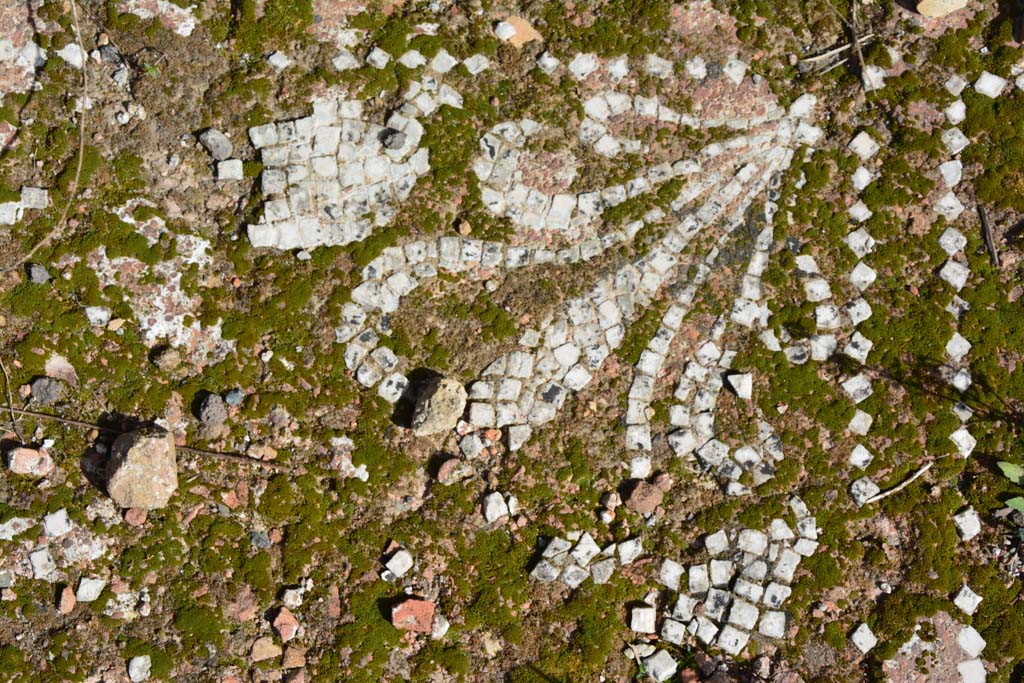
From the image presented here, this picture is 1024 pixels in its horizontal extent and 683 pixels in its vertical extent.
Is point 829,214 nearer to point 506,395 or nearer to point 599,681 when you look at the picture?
point 506,395

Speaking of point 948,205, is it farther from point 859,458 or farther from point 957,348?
point 859,458

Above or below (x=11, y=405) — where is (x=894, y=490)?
below

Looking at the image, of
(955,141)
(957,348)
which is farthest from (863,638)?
(955,141)

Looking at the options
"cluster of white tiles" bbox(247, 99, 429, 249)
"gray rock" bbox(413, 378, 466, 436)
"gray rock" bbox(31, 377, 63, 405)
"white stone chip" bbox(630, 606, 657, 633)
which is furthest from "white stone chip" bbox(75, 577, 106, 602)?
"white stone chip" bbox(630, 606, 657, 633)

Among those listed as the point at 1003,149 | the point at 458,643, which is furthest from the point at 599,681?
the point at 1003,149

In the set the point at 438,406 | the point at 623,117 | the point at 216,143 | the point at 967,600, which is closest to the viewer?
the point at 438,406
